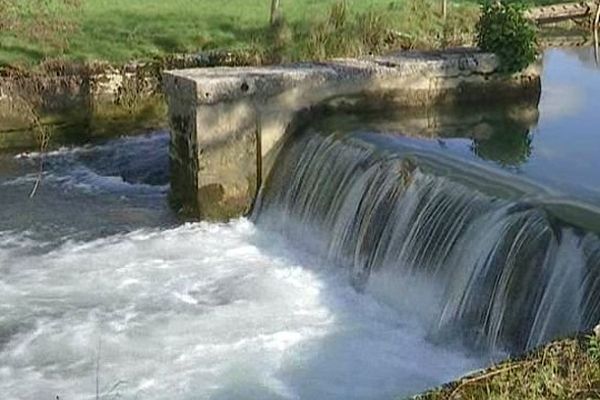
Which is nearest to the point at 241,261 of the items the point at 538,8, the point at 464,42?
the point at 464,42

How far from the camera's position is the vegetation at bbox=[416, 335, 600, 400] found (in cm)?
409

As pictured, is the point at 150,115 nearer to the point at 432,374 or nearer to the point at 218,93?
the point at 218,93

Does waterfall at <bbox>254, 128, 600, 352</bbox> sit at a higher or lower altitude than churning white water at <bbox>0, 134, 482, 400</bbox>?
higher

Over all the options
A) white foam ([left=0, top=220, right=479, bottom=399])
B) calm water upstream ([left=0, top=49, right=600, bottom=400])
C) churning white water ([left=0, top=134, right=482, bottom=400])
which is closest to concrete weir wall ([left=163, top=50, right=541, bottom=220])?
calm water upstream ([left=0, top=49, right=600, bottom=400])

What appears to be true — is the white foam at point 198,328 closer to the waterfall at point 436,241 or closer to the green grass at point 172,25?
the waterfall at point 436,241

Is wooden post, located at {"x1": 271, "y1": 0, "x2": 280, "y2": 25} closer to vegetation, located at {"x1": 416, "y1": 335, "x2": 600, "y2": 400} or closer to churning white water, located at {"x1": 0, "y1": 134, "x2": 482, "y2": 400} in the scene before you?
churning white water, located at {"x1": 0, "y1": 134, "x2": 482, "y2": 400}

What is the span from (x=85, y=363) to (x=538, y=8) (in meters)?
14.8

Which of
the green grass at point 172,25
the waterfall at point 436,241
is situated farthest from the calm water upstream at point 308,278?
the green grass at point 172,25

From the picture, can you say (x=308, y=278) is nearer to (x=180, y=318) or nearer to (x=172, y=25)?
(x=180, y=318)

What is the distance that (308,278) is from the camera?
888 centimetres

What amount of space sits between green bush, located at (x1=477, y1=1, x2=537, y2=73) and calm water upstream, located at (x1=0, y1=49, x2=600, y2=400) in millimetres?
589

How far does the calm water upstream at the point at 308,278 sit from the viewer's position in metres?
6.88

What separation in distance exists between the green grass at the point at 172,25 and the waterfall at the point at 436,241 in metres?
5.46

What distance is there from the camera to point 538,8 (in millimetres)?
19859
